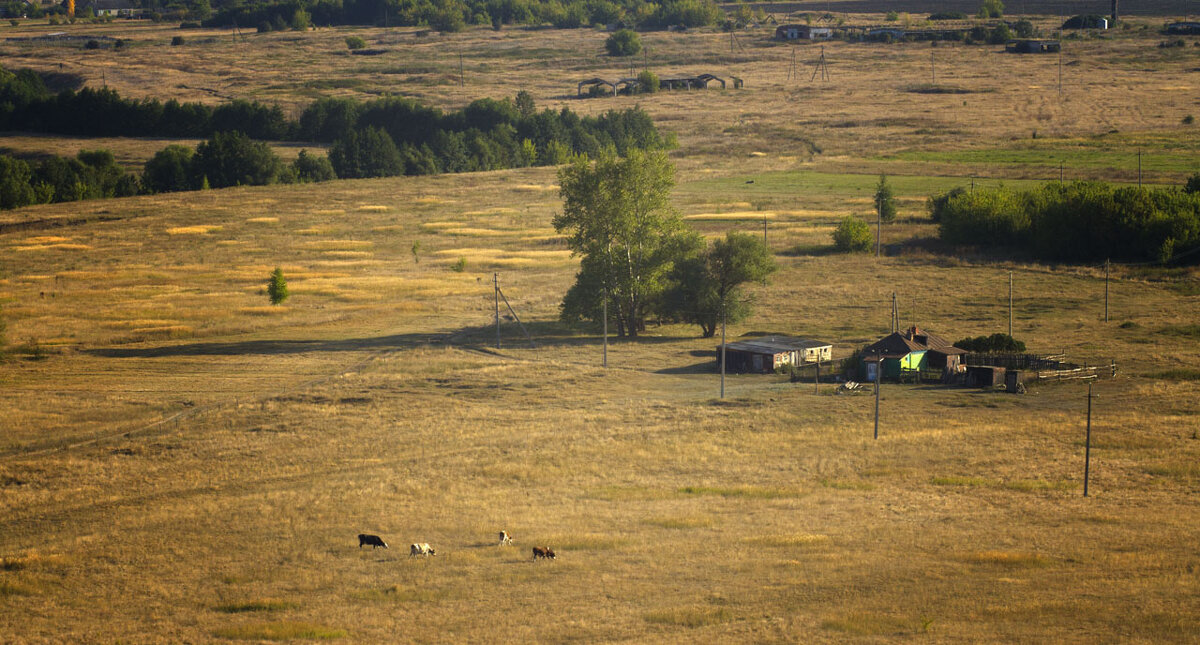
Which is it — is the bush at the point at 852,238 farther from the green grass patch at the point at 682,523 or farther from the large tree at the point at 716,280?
the green grass patch at the point at 682,523

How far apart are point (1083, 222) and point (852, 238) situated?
550 inches

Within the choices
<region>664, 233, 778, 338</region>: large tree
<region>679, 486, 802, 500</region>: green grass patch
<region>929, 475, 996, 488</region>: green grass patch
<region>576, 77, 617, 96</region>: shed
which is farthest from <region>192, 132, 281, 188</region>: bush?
<region>929, 475, 996, 488</region>: green grass patch

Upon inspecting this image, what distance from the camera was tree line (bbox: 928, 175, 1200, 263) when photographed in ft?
237

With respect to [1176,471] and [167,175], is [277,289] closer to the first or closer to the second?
[1176,471]

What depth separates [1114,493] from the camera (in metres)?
34.8

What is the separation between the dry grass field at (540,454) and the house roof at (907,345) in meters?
2.60

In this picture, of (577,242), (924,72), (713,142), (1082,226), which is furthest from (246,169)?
(924,72)

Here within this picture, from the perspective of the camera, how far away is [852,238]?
3127 inches

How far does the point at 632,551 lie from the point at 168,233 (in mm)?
71606

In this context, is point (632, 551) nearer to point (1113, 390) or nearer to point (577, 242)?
point (1113, 390)

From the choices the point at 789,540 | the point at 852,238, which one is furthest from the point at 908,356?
the point at 852,238

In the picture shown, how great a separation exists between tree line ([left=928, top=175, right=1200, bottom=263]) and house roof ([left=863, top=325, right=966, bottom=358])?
28.1 metres

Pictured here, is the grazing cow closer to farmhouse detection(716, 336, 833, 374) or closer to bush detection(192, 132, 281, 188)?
farmhouse detection(716, 336, 833, 374)

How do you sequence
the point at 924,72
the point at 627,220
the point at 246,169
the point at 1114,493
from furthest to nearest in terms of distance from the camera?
the point at 924,72 → the point at 246,169 → the point at 627,220 → the point at 1114,493
